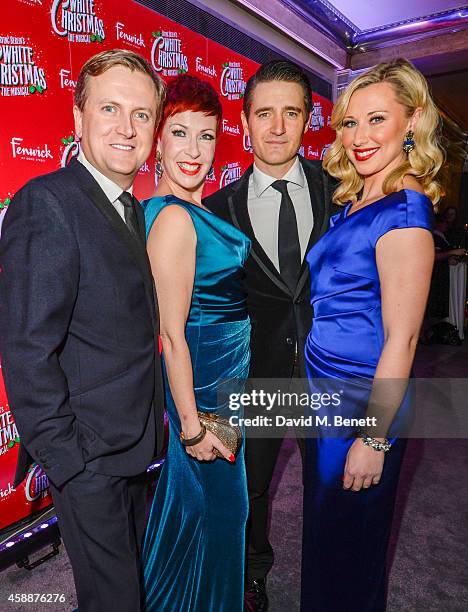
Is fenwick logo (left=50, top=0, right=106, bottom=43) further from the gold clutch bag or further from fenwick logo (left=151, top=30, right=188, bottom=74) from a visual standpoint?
the gold clutch bag

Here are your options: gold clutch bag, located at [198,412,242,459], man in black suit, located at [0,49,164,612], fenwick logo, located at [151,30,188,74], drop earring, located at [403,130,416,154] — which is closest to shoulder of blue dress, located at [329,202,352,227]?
drop earring, located at [403,130,416,154]

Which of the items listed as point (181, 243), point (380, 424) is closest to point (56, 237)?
point (181, 243)

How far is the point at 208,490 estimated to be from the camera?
1.82m

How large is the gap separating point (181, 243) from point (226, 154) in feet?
11.2

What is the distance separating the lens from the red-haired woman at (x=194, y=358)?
162 cm

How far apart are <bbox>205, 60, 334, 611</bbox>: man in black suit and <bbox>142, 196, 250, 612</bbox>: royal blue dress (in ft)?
0.50

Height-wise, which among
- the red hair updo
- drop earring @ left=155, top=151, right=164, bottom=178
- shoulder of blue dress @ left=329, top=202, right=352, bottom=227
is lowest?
shoulder of blue dress @ left=329, top=202, right=352, bottom=227

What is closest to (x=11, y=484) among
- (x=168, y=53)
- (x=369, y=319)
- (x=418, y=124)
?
(x=369, y=319)

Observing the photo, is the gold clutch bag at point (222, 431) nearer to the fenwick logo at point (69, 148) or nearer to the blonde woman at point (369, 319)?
the blonde woman at point (369, 319)

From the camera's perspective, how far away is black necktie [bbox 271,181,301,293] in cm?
199

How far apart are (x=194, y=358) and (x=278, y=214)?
0.76 m

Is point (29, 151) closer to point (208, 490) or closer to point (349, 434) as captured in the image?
point (208, 490)

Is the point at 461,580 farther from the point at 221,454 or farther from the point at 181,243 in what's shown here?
the point at 181,243

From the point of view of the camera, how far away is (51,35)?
2.75m
